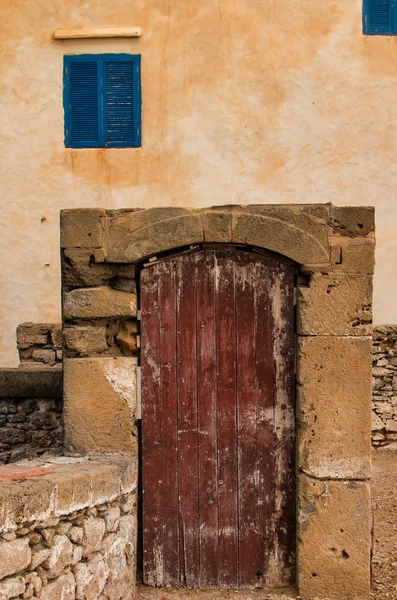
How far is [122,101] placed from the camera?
29.1 feet

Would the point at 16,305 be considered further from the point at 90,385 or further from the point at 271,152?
the point at 90,385

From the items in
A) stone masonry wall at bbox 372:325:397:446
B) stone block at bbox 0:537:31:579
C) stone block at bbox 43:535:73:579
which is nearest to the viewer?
stone block at bbox 0:537:31:579

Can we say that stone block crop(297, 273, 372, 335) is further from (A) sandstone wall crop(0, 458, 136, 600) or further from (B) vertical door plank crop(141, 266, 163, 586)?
(A) sandstone wall crop(0, 458, 136, 600)

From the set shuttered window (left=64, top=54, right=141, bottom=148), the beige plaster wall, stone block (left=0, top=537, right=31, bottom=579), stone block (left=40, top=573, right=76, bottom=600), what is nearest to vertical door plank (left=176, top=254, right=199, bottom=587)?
stone block (left=40, top=573, right=76, bottom=600)

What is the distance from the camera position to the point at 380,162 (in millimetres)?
8711

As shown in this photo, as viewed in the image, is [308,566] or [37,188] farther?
[37,188]

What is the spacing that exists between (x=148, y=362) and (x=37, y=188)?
512 cm

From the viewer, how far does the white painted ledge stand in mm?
8664

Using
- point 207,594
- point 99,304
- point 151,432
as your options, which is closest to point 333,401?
point 151,432

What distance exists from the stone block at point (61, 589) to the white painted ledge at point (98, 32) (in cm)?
692

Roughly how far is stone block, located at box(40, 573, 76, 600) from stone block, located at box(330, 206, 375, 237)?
2.42m

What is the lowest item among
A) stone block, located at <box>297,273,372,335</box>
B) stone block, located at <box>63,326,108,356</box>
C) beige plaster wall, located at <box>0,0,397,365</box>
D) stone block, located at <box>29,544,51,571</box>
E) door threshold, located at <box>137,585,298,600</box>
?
door threshold, located at <box>137,585,298,600</box>

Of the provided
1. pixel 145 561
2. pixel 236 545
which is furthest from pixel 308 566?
pixel 145 561

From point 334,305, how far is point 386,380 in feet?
15.2
